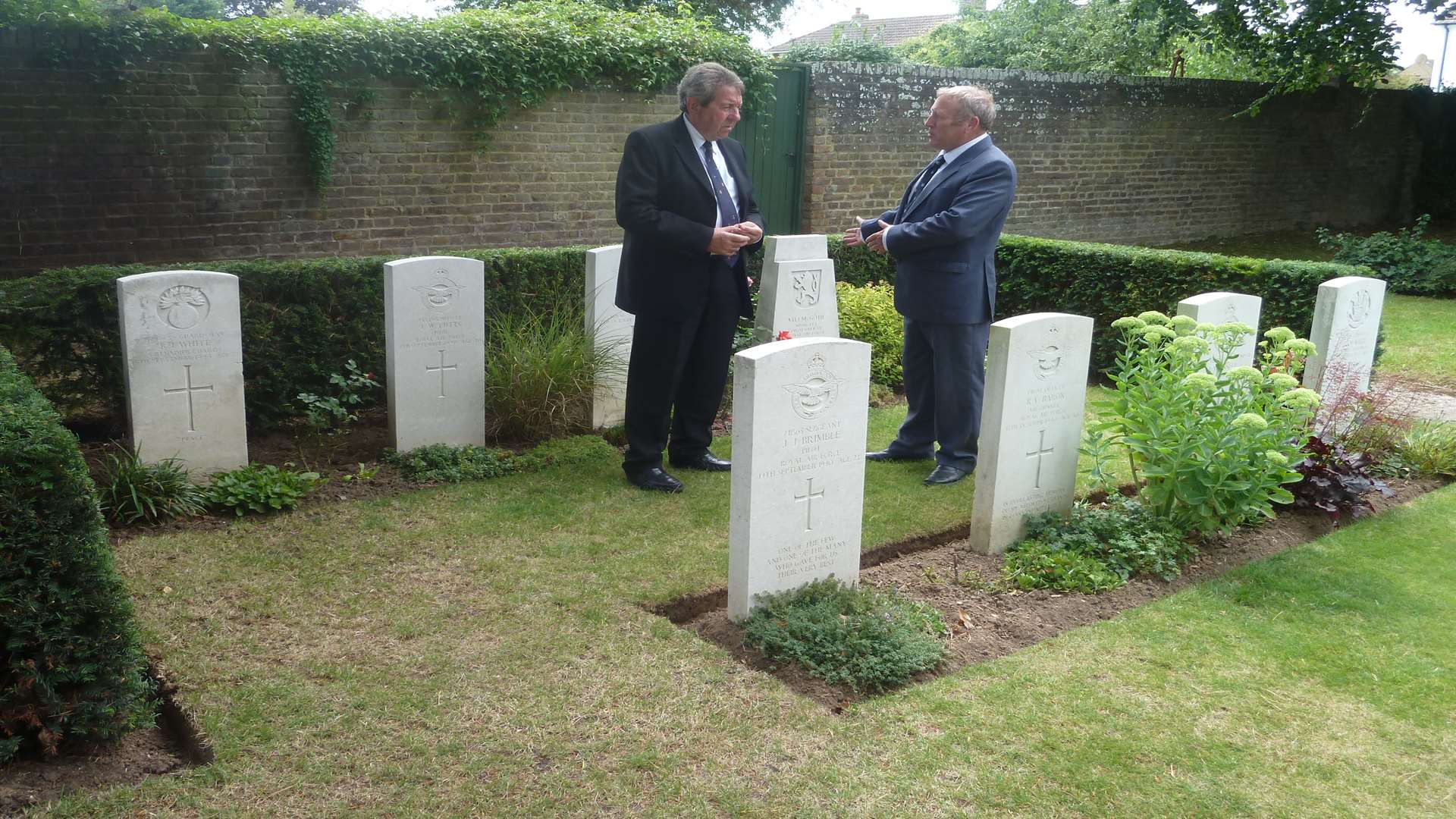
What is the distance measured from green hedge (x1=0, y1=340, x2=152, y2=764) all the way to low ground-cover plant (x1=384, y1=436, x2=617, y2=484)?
2696 mm

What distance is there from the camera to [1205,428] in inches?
195

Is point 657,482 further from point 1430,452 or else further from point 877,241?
point 1430,452

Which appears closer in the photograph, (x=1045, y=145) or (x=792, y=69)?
(x=792, y=69)

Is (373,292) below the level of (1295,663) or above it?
above

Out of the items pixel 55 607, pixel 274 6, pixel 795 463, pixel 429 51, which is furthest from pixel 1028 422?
pixel 274 6

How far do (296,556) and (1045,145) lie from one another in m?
12.8

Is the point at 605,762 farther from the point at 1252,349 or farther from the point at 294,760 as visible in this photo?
the point at 1252,349

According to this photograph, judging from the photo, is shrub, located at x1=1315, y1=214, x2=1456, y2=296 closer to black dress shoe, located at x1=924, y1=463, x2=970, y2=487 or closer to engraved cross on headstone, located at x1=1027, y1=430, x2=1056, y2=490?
black dress shoe, located at x1=924, y1=463, x2=970, y2=487

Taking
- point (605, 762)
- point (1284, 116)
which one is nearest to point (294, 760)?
point (605, 762)

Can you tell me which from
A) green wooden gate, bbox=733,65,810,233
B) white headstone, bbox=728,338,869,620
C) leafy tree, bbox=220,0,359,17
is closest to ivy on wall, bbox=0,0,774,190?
green wooden gate, bbox=733,65,810,233

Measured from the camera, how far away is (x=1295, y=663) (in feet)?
13.5

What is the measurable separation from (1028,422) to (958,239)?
123 cm

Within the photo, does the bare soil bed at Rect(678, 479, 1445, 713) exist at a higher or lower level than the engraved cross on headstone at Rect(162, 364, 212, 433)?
lower

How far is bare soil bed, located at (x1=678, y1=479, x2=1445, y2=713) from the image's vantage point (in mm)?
4094
